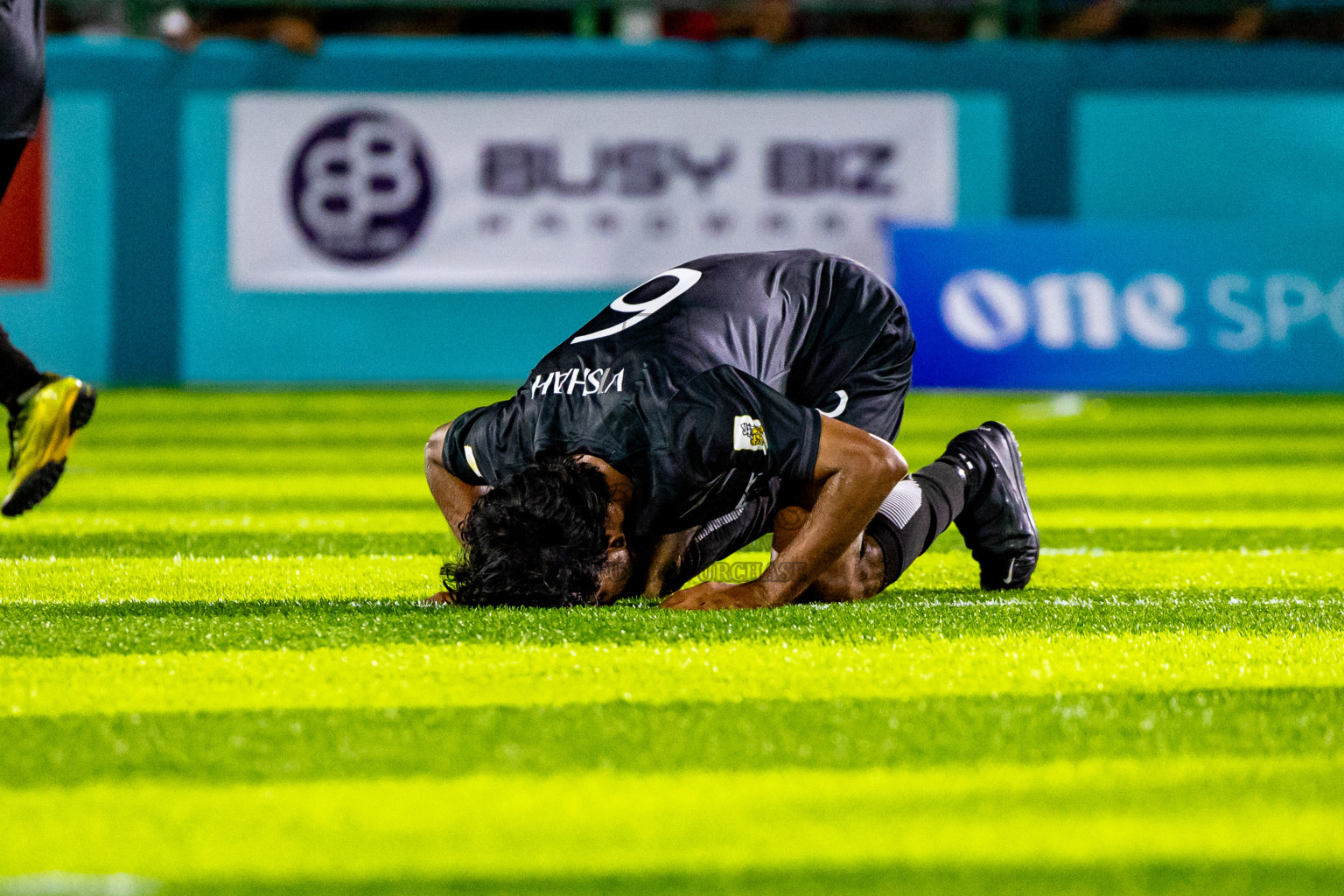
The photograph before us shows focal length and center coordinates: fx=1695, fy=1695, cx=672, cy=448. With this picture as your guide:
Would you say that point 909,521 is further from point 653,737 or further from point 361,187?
point 361,187

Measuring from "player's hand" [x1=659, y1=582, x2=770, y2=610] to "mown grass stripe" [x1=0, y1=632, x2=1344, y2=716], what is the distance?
12.0 inches

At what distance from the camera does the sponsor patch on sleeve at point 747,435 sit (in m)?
3.18

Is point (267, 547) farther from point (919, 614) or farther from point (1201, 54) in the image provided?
point (1201, 54)

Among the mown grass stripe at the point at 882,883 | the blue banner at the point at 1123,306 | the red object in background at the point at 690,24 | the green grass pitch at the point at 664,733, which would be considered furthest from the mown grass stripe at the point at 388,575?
the red object in background at the point at 690,24

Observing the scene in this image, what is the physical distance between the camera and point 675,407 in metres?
3.24

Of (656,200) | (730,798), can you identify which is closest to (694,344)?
(730,798)

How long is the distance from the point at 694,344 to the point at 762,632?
61cm

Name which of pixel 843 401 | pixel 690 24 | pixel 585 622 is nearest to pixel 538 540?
pixel 585 622

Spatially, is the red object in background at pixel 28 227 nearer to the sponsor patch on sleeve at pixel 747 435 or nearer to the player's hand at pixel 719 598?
the player's hand at pixel 719 598

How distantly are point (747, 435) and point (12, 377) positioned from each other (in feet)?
6.64

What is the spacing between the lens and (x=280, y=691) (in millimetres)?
2775

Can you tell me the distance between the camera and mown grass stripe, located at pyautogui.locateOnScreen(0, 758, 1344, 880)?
1938 millimetres

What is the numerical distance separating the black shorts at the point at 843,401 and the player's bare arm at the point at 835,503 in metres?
0.27

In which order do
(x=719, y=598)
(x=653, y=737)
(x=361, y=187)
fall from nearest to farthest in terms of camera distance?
(x=653, y=737) → (x=719, y=598) → (x=361, y=187)
